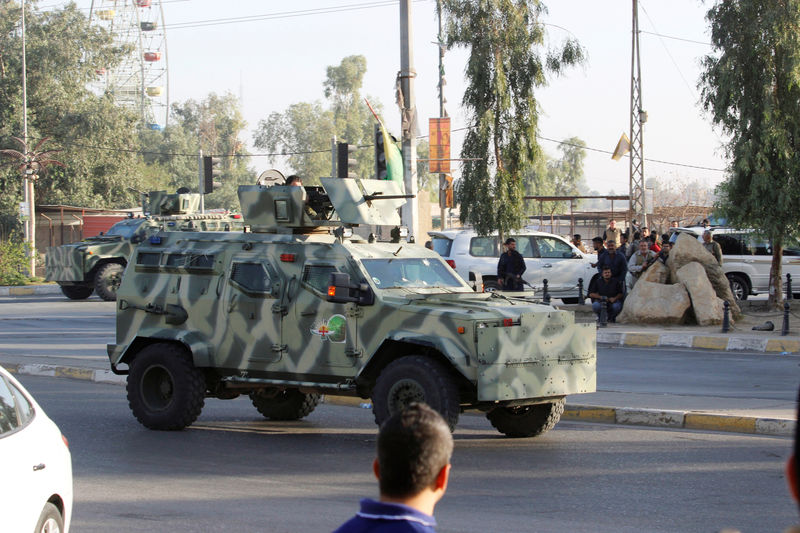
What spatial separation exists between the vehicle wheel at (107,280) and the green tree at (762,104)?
15.3 metres

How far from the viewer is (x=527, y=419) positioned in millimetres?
9789

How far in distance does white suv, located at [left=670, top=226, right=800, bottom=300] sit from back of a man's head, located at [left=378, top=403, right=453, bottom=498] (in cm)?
2171

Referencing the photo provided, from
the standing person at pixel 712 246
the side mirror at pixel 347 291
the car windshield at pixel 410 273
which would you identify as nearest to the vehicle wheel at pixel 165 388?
the side mirror at pixel 347 291

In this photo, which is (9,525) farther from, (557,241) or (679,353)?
(557,241)

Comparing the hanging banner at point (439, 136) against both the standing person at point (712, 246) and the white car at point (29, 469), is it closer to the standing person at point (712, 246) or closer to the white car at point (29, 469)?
the standing person at point (712, 246)

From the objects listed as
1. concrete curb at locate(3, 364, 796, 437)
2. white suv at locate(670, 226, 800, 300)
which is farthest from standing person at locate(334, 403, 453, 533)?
white suv at locate(670, 226, 800, 300)

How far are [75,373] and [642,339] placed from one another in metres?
8.92

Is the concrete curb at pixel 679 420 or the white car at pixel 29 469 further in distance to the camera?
the concrete curb at pixel 679 420

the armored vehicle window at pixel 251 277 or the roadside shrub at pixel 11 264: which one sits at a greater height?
the armored vehicle window at pixel 251 277

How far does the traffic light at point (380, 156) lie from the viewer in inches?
656

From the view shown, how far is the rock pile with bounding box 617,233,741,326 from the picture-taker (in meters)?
18.5

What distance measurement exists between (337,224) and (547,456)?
3281 millimetres

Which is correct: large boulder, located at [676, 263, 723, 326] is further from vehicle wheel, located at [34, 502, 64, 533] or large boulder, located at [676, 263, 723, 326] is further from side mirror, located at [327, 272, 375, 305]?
vehicle wheel, located at [34, 502, 64, 533]

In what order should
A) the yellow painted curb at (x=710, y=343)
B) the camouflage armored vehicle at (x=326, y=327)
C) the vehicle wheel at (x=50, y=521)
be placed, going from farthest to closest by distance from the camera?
the yellow painted curb at (x=710, y=343) < the camouflage armored vehicle at (x=326, y=327) < the vehicle wheel at (x=50, y=521)
